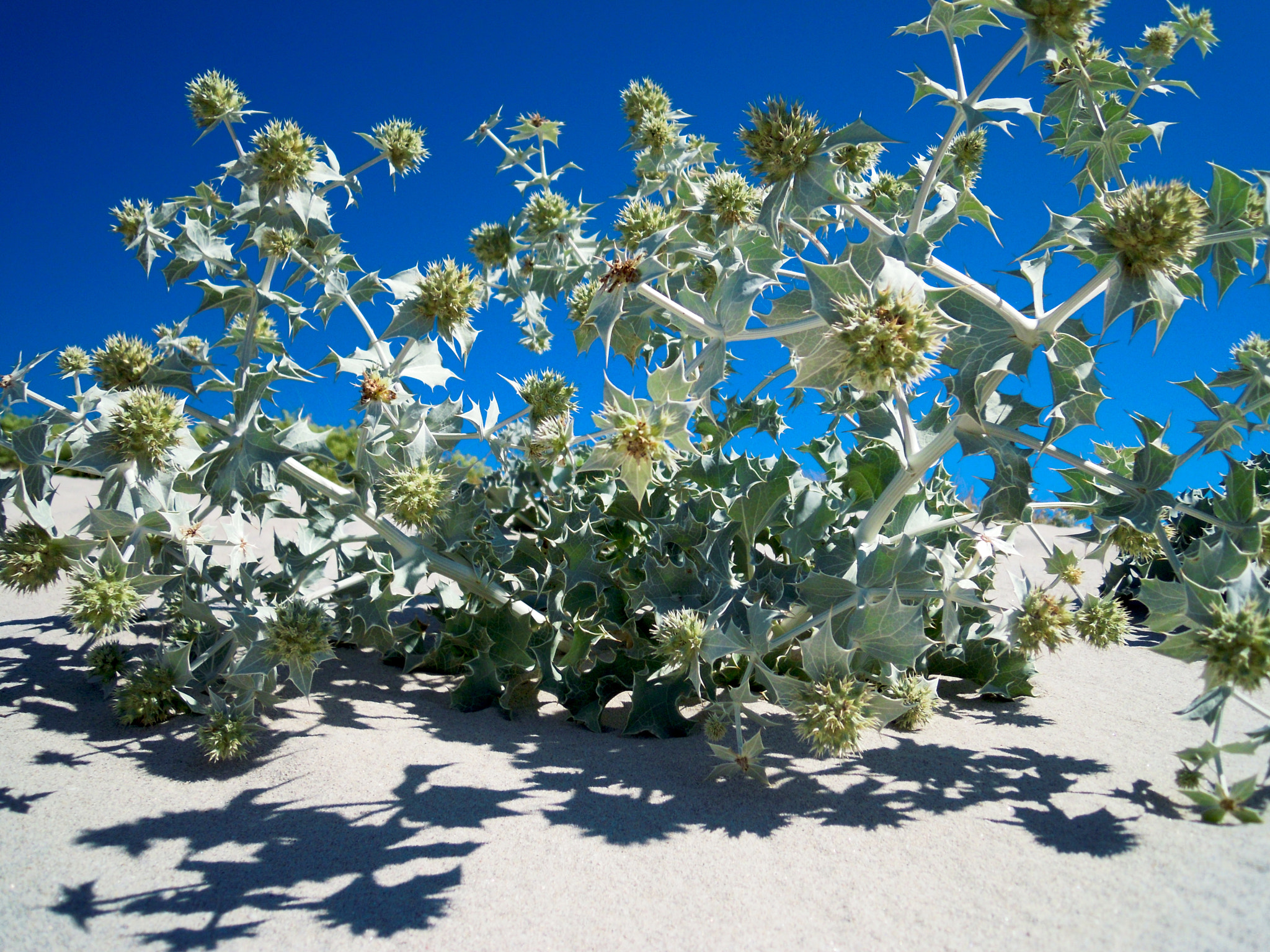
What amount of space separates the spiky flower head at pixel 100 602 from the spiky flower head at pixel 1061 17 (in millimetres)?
3048

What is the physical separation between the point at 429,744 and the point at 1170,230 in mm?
2568

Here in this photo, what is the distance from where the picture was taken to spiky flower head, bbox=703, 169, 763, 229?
8.59 feet

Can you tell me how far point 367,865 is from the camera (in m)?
2.00

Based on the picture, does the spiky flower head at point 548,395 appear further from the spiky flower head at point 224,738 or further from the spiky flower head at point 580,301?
the spiky flower head at point 224,738

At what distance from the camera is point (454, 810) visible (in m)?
2.23

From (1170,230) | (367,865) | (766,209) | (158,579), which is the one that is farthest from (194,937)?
(1170,230)

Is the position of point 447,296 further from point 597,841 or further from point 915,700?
point 915,700

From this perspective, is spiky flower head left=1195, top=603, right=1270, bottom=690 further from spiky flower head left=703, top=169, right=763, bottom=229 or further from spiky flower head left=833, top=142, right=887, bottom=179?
spiky flower head left=833, top=142, right=887, bottom=179

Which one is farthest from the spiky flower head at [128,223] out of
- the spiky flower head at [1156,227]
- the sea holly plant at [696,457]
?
the spiky flower head at [1156,227]

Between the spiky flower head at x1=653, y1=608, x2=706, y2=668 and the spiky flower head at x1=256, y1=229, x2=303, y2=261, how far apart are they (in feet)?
5.80

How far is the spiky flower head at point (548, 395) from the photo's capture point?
321 cm

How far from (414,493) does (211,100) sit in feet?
5.15

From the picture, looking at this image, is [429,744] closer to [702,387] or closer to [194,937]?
[194,937]

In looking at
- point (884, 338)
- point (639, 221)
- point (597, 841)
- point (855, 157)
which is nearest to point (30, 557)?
point (597, 841)
